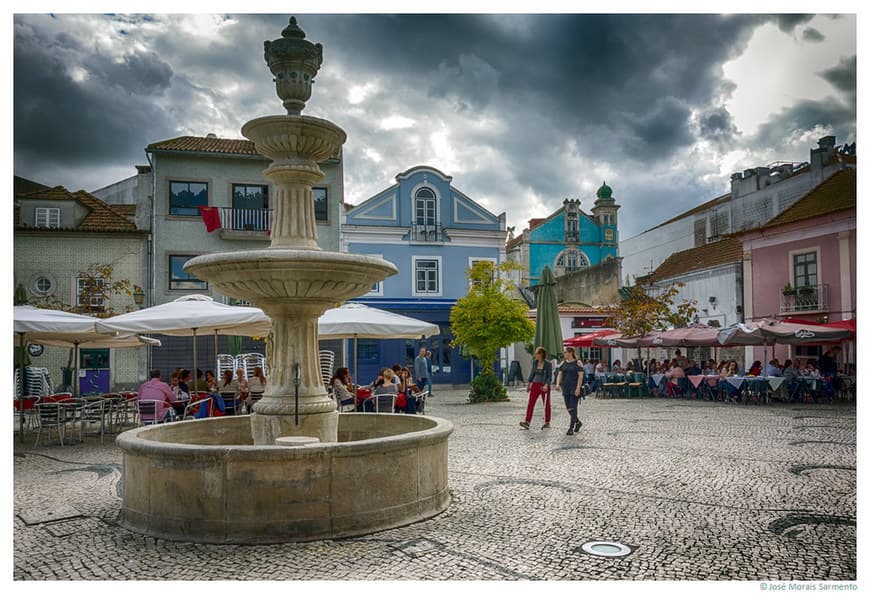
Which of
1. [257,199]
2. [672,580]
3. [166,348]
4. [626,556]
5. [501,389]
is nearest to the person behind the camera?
[672,580]

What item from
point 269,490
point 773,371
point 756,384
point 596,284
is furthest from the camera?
point 596,284

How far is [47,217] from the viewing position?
25.4 meters

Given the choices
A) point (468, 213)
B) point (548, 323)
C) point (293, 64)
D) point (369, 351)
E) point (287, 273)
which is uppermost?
point (468, 213)

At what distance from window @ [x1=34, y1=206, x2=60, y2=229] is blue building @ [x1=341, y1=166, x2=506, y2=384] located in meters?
10.6

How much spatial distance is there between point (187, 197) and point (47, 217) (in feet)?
15.8

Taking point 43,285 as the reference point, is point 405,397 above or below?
below

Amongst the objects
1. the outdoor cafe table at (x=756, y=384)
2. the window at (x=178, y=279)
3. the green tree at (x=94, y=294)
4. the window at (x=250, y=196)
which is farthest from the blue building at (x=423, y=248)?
the outdoor cafe table at (x=756, y=384)

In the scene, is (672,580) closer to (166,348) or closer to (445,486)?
(445,486)

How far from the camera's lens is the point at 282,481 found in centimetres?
554

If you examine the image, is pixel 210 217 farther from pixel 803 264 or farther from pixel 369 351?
pixel 803 264

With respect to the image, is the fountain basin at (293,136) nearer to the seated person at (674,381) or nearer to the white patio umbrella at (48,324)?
the white patio umbrella at (48,324)

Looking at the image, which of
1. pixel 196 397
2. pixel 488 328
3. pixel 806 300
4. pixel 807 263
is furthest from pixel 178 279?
pixel 807 263

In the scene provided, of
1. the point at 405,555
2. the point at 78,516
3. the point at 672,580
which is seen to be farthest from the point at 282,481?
the point at 672,580

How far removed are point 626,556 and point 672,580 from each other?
1.55 ft
